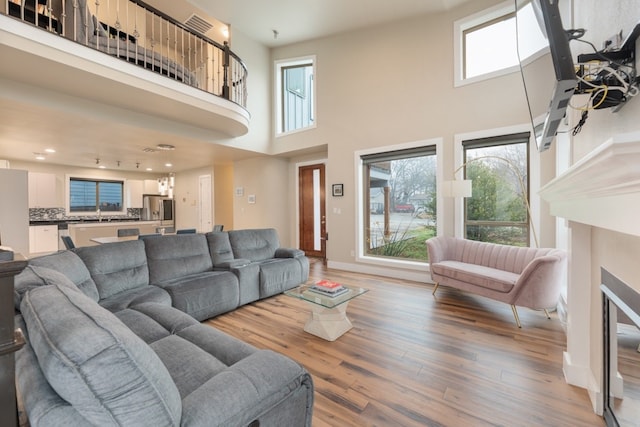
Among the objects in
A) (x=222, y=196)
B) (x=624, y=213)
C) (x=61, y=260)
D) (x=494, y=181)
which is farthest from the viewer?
(x=222, y=196)

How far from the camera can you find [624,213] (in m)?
0.85

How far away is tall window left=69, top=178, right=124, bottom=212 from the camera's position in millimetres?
7621

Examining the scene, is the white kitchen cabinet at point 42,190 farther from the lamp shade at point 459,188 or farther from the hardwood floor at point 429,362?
the lamp shade at point 459,188

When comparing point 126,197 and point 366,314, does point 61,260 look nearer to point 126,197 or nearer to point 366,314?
point 366,314

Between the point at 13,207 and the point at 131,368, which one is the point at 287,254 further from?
the point at 13,207

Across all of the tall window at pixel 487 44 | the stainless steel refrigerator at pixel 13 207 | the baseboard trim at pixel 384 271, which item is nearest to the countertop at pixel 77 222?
the stainless steel refrigerator at pixel 13 207

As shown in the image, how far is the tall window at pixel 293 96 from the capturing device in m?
6.25

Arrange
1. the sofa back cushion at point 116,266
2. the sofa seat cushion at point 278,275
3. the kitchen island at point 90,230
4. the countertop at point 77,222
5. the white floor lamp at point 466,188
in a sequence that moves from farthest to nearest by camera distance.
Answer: the countertop at point 77,222 < the kitchen island at point 90,230 < the sofa seat cushion at point 278,275 < the white floor lamp at point 466,188 < the sofa back cushion at point 116,266

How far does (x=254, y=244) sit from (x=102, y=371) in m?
3.36

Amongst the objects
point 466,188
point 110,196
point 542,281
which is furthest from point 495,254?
point 110,196

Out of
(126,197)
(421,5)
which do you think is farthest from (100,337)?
(126,197)

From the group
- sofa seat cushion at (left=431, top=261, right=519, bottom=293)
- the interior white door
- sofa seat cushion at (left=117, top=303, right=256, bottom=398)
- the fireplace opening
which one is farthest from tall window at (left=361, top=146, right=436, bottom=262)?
the interior white door

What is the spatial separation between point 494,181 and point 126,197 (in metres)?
9.79

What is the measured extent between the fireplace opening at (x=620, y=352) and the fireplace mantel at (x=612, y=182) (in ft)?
1.36
